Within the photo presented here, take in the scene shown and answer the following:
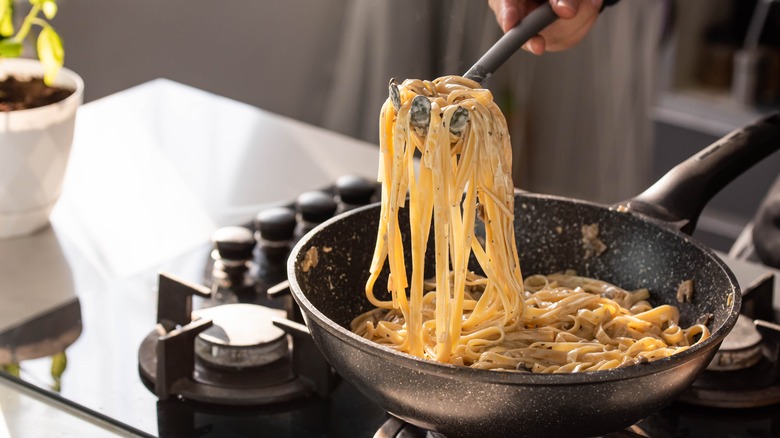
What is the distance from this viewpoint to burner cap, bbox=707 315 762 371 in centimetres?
124

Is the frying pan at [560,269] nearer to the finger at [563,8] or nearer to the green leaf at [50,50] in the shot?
the finger at [563,8]

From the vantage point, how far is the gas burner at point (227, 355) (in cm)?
118

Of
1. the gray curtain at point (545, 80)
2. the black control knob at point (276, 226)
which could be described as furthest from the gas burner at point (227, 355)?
the gray curtain at point (545, 80)

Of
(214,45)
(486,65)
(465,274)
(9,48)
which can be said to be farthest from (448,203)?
(214,45)

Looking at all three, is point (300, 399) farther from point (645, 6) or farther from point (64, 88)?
point (645, 6)

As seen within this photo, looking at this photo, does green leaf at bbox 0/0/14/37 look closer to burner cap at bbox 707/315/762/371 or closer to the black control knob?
the black control knob

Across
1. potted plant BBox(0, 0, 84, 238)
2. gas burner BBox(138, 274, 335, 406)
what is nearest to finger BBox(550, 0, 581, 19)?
gas burner BBox(138, 274, 335, 406)

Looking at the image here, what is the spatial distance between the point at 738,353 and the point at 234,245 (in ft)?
2.24

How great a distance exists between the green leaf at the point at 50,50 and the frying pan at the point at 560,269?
1.86 feet

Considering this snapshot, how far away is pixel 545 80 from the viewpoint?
150 inches

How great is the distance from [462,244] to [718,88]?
Result: 8.79 feet

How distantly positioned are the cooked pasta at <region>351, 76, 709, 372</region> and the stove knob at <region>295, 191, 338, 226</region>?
14.8 inches

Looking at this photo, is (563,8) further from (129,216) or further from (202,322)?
(129,216)

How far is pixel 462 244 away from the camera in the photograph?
112cm
